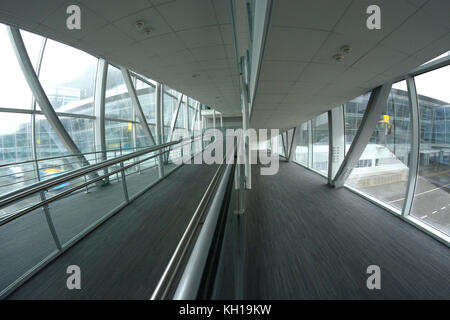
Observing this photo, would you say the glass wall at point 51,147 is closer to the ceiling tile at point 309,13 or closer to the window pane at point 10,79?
the window pane at point 10,79

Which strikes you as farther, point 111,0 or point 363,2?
point 111,0

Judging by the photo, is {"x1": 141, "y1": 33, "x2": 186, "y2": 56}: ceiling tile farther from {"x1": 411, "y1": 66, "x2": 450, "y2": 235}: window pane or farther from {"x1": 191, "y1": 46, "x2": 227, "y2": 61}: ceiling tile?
{"x1": 411, "y1": 66, "x2": 450, "y2": 235}: window pane

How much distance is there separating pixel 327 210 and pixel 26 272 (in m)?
5.51

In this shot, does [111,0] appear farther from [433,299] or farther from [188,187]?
[433,299]

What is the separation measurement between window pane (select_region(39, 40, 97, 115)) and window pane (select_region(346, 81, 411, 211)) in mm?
8214

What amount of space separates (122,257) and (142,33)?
315cm

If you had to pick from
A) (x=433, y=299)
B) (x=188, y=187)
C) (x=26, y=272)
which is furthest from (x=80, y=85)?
(x=433, y=299)

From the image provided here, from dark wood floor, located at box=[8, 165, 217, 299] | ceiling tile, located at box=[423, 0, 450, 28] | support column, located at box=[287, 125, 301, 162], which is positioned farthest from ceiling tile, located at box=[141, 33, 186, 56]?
support column, located at box=[287, 125, 301, 162]

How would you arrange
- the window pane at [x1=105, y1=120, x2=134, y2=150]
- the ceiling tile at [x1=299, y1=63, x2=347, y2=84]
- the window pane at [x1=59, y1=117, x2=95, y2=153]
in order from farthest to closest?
the window pane at [x1=105, y1=120, x2=134, y2=150] < the window pane at [x1=59, y1=117, x2=95, y2=153] < the ceiling tile at [x1=299, y1=63, x2=347, y2=84]

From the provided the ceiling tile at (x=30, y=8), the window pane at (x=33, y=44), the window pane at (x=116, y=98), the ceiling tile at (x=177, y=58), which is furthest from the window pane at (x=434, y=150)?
the window pane at (x=116, y=98)

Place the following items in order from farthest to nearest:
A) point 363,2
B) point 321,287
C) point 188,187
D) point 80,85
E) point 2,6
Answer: point 80,85 < point 188,187 < point 321,287 < point 2,6 < point 363,2

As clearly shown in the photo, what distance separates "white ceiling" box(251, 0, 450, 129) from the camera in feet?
5.01

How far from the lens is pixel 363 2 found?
1.45 metres

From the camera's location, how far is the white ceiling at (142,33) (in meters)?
2.10
